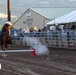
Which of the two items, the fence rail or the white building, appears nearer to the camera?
the fence rail

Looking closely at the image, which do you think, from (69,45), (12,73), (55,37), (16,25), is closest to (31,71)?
(12,73)

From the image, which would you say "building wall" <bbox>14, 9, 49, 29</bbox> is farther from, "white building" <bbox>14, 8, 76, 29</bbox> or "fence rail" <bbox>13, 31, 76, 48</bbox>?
"fence rail" <bbox>13, 31, 76, 48</bbox>

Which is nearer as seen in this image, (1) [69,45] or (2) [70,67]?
(2) [70,67]

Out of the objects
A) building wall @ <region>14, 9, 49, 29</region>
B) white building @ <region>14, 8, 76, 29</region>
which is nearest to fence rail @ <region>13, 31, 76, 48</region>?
white building @ <region>14, 8, 76, 29</region>

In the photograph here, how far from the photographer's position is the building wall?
66900mm

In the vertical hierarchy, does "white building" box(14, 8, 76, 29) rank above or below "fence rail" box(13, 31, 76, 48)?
above

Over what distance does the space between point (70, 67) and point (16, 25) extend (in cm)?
6193

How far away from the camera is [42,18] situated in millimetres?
67250

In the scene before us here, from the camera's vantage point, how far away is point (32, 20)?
71.6 metres

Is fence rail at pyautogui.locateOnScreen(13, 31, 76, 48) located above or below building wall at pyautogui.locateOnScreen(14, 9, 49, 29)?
below

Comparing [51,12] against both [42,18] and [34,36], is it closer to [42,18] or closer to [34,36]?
[42,18]

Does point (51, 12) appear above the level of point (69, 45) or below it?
above

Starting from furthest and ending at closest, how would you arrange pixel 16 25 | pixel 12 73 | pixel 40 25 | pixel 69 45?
pixel 16 25 < pixel 40 25 < pixel 69 45 < pixel 12 73

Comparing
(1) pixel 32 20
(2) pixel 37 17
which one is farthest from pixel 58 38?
(1) pixel 32 20
